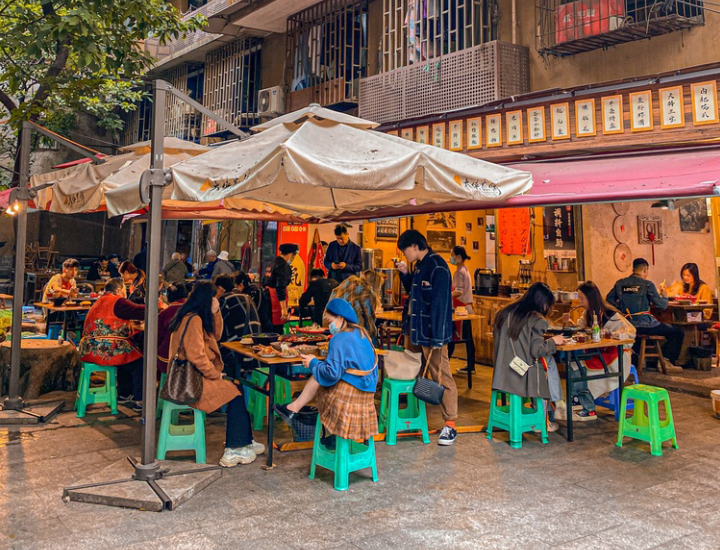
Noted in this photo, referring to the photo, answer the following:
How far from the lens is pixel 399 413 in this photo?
658 centimetres

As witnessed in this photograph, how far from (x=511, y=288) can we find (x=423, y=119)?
3.50 meters

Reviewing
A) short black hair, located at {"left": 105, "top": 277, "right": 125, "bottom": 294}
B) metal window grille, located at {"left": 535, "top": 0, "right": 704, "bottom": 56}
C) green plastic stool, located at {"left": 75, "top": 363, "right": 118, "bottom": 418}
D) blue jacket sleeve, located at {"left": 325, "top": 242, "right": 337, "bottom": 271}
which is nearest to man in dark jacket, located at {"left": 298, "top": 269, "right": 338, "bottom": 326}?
blue jacket sleeve, located at {"left": 325, "top": 242, "right": 337, "bottom": 271}

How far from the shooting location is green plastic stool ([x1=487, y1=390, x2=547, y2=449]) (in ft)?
20.4

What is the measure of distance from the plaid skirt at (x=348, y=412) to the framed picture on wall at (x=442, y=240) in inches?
350

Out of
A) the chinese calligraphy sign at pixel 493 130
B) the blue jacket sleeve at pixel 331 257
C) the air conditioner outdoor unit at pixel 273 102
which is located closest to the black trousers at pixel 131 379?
the blue jacket sleeve at pixel 331 257

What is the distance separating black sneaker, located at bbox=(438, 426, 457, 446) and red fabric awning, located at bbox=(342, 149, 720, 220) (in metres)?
2.55

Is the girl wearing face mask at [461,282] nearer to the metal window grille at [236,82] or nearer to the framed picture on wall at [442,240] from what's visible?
the framed picture on wall at [442,240]

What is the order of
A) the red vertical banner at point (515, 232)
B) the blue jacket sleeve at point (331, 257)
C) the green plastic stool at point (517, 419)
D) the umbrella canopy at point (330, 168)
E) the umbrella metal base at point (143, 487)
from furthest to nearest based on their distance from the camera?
1. the red vertical banner at point (515, 232)
2. the blue jacket sleeve at point (331, 257)
3. the green plastic stool at point (517, 419)
4. the umbrella canopy at point (330, 168)
5. the umbrella metal base at point (143, 487)

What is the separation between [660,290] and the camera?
11.7 metres

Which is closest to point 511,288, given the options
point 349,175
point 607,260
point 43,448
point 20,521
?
point 607,260

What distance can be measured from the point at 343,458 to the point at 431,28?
864 centimetres

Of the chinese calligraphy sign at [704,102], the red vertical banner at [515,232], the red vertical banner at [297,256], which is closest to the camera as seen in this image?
the chinese calligraphy sign at [704,102]

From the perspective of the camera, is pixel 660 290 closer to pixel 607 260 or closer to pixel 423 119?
pixel 607 260

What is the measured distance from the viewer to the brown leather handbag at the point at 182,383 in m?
5.32
